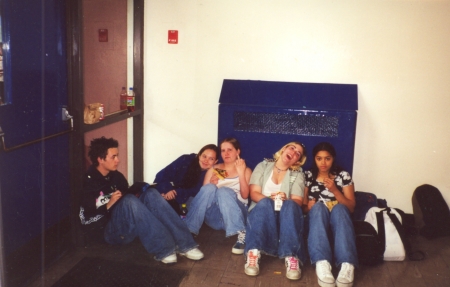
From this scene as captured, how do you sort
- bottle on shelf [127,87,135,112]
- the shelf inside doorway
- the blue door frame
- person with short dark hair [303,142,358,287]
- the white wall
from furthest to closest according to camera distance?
bottle on shelf [127,87,135,112] < the white wall < the shelf inside doorway < person with short dark hair [303,142,358,287] < the blue door frame

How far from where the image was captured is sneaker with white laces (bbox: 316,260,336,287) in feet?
9.20

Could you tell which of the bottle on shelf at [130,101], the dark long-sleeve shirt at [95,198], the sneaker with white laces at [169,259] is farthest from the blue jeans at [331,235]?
the bottle on shelf at [130,101]

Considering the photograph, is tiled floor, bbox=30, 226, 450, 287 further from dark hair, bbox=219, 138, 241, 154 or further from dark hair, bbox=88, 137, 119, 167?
dark hair, bbox=219, 138, 241, 154

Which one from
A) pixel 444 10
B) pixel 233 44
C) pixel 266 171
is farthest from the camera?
pixel 233 44

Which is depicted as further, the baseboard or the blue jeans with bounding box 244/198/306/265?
the blue jeans with bounding box 244/198/306/265

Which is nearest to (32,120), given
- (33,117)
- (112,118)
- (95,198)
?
(33,117)

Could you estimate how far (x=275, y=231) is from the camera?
124 inches

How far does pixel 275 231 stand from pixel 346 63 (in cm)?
175

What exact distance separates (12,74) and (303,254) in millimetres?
2186

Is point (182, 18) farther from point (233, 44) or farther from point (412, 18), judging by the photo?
point (412, 18)

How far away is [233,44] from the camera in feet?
13.6

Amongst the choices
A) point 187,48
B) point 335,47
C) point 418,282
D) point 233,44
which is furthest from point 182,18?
point 418,282

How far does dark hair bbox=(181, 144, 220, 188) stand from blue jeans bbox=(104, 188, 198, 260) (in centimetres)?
42

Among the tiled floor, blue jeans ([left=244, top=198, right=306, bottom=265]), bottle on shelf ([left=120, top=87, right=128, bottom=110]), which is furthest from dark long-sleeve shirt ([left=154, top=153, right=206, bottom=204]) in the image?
bottle on shelf ([left=120, top=87, right=128, bottom=110])
